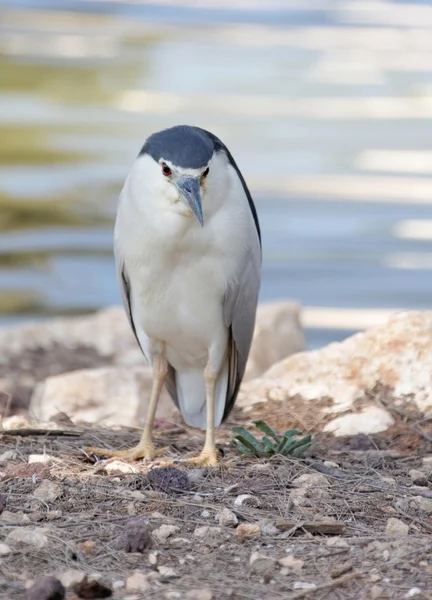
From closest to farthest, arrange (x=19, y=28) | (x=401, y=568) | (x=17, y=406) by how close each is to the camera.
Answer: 1. (x=401, y=568)
2. (x=17, y=406)
3. (x=19, y=28)

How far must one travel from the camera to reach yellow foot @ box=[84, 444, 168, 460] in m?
4.98

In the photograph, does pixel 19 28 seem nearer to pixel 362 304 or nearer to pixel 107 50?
pixel 107 50

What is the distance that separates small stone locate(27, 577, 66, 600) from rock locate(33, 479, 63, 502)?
2.77 ft

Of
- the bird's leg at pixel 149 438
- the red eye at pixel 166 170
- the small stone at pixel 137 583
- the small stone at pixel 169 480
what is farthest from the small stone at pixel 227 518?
the red eye at pixel 166 170

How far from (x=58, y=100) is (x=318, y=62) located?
4157 mm

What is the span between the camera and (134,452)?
201 inches

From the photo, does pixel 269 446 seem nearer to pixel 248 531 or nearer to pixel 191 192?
pixel 248 531

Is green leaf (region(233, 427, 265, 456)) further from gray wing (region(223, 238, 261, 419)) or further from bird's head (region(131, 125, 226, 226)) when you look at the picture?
bird's head (region(131, 125, 226, 226))

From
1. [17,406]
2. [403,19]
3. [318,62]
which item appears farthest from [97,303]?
[403,19]

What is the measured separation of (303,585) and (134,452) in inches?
66.4

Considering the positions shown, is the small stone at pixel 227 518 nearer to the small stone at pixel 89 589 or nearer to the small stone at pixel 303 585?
the small stone at pixel 303 585

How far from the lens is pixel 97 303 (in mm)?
11125

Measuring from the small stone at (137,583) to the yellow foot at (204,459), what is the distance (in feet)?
4.36

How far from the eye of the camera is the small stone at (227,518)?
159 inches
